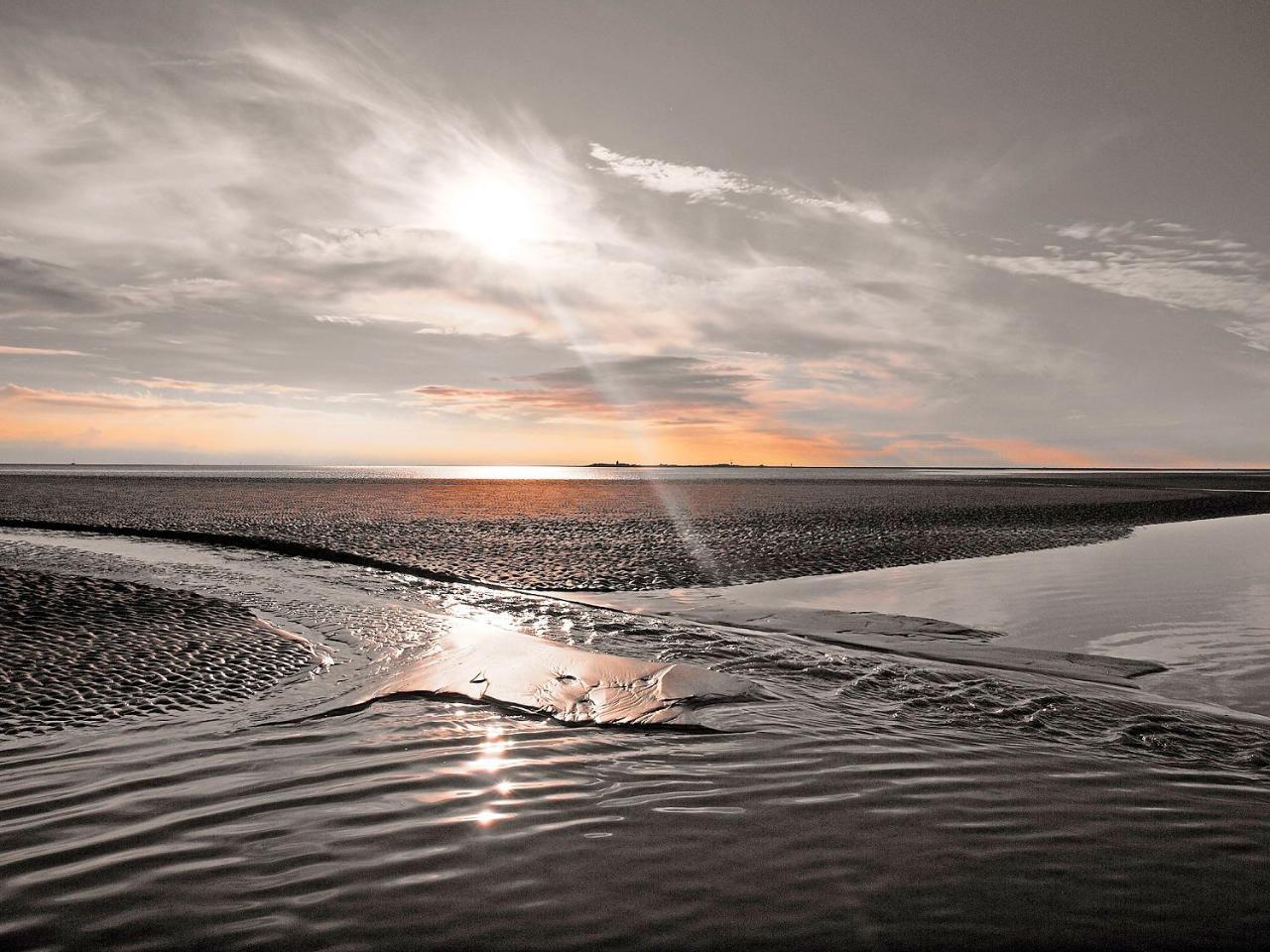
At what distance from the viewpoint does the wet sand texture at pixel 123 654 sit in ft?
30.9

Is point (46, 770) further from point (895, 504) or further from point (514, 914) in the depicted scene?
point (895, 504)

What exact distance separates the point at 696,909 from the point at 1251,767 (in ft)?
19.6

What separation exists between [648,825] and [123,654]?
32.3ft

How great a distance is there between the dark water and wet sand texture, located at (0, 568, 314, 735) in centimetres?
31

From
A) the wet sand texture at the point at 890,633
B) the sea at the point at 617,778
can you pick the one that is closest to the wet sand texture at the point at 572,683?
the sea at the point at 617,778

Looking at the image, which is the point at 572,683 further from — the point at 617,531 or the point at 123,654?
the point at 617,531

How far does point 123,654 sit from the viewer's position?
12.0 m

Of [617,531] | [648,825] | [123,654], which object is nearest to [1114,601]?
[648,825]

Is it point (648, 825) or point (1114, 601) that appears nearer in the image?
point (648, 825)

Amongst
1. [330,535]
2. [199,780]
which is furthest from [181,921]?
[330,535]

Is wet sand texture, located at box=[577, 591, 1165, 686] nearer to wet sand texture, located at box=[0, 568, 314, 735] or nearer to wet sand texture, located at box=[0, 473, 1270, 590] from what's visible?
wet sand texture, located at box=[0, 473, 1270, 590]

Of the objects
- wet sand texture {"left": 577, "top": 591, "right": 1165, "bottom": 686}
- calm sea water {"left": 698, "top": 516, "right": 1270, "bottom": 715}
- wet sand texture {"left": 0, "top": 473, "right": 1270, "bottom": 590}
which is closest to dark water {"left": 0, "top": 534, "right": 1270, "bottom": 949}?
wet sand texture {"left": 577, "top": 591, "right": 1165, "bottom": 686}

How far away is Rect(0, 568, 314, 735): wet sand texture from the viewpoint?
9406 mm

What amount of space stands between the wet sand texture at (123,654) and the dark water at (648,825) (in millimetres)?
306
